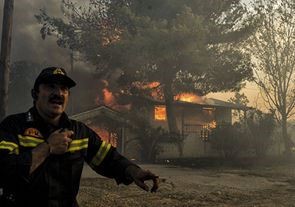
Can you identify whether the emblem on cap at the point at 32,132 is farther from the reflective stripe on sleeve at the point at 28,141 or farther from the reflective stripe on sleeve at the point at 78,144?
the reflective stripe on sleeve at the point at 78,144

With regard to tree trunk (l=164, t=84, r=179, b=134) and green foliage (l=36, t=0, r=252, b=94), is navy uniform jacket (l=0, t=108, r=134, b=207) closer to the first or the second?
green foliage (l=36, t=0, r=252, b=94)

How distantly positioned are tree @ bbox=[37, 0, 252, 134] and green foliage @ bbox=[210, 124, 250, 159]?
Result: 3.26 meters

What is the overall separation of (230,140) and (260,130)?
90.0 inches

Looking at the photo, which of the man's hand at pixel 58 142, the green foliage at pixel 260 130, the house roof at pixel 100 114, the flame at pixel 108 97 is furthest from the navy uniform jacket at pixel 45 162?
the flame at pixel 108 97

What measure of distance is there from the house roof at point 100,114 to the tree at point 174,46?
3153mm

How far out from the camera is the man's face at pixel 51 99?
88.7 inches

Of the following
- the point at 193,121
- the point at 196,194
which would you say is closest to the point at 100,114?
the point at 193,121

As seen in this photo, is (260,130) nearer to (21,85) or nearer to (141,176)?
(141,176)

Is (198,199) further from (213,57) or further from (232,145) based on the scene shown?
(213,57)

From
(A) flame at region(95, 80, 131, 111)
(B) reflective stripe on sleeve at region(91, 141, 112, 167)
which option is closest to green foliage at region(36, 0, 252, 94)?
(A) flame at region(95, 80, 131, 111)

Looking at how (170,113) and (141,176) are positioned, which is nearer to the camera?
(141,176)

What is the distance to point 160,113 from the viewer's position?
95.8ft

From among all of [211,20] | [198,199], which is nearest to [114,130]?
[211,20]

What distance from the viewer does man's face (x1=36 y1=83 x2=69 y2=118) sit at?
7.39 feet
